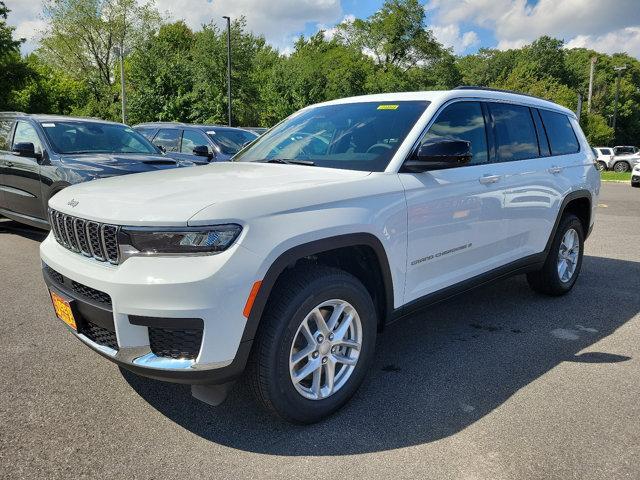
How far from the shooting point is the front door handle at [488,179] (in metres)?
3.68

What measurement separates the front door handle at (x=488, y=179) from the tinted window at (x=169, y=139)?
741 centimetres

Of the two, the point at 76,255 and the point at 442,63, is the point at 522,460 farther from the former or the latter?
the point at 442,63

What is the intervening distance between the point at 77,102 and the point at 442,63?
36486 mm

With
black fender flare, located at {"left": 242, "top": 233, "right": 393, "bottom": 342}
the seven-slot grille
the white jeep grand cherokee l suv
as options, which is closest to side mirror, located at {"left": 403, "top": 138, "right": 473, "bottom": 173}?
the white jeep grand cherokee l suv

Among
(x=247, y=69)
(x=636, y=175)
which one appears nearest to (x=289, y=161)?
(x=636, y=175)

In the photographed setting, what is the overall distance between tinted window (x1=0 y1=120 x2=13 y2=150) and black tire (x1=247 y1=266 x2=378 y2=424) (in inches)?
260

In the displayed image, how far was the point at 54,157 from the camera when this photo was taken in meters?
6.42

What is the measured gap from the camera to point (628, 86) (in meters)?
63.9

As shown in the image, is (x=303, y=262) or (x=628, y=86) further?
(x=628, y=86)

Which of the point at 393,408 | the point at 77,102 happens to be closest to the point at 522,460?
the point at 393,408

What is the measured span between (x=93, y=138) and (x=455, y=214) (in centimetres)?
552

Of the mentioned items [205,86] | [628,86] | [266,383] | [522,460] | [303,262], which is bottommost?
[522,460]

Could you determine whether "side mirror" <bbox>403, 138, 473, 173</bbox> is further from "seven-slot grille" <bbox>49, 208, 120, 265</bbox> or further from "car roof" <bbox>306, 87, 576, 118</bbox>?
"seven-slot grille" <bbox>49, 208, 120, 265</bbox>

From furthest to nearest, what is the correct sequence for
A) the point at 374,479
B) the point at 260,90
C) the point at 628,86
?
the point at 628,86 → the point at 260,90 → the point at 374,479
